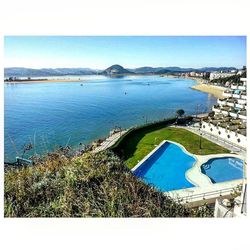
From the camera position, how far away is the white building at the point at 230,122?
13.2 meters

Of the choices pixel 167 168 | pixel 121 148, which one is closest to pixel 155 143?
pixel 121 148

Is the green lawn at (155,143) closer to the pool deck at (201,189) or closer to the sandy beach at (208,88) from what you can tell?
the pool deck at (201,189)


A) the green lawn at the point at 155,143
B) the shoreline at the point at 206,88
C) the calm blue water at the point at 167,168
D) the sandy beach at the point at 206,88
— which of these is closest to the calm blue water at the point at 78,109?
the green lawn at the point at 155,143

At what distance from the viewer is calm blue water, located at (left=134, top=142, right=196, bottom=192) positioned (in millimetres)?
9148

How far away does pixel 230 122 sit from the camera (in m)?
14.8

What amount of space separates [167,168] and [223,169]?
202 centimetres

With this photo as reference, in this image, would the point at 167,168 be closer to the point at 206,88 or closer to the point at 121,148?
the point at 121,148

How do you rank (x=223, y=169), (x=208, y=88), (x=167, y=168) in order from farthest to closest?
1. (x=208, y=88)
2. (x=223, y=169)
3. (x=167, y=168)
